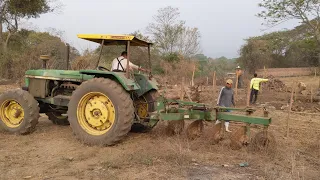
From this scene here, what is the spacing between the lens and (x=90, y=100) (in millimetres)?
5848

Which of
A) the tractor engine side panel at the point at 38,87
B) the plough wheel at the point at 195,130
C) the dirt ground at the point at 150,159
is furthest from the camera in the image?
the tractor engine side panel at the point at 38,87

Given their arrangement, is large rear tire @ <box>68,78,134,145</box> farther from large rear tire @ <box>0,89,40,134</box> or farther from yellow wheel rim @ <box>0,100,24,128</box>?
yellow wheel rim @ <box>0,100,24,128</box>

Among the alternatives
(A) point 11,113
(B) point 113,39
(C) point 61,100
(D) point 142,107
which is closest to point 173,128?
(D) point 142,107

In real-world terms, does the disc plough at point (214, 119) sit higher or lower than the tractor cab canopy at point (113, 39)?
lower

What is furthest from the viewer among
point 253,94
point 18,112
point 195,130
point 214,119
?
point 253,94

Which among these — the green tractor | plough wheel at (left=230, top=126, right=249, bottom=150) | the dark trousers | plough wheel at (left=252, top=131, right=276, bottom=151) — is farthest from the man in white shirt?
the dark trousers

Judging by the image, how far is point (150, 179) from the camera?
159 inches

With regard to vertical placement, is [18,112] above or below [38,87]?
below

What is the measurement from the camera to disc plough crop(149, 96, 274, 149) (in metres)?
5.39

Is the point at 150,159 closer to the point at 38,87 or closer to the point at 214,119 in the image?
the point at 214,119

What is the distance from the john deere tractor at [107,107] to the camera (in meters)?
5.48

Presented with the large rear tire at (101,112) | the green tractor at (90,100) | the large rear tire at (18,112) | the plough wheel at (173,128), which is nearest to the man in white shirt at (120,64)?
the green tractor at (90,100)

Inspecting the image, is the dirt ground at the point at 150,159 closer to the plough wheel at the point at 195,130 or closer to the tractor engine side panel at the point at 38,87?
the plough wheel at the point at 195,130

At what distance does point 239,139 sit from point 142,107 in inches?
82.9
